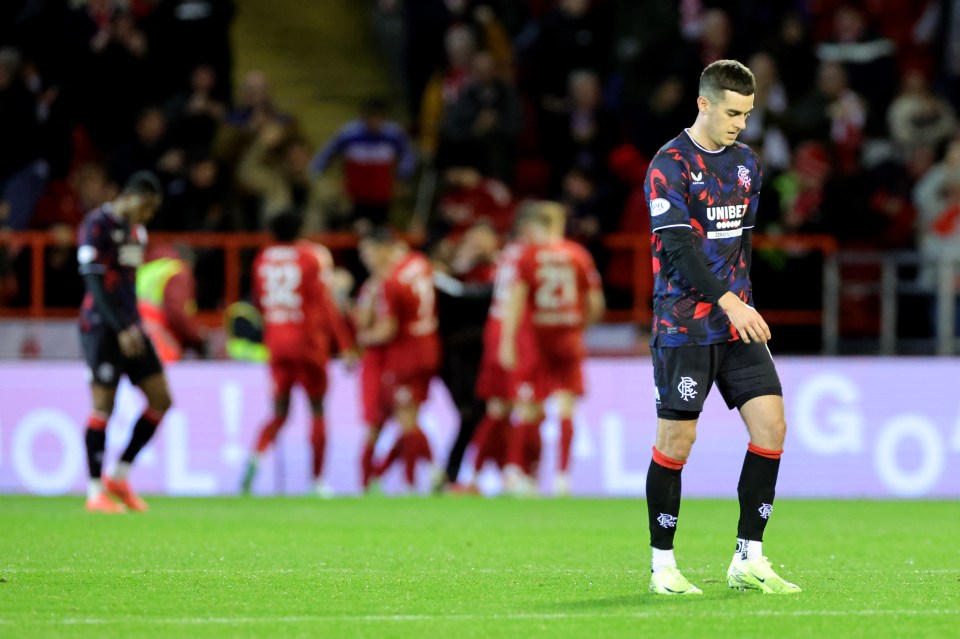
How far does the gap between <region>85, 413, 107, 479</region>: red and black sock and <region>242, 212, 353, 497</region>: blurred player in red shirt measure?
2806 millimetres

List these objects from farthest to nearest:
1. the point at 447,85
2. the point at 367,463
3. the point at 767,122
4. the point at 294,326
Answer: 1. the point at 447,85
2. the point at 767,122
3. the point at 367,463
4. the point at 294,326

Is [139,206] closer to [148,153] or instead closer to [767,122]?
[148,153]

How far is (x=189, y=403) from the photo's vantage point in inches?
629

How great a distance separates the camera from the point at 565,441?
1495cm

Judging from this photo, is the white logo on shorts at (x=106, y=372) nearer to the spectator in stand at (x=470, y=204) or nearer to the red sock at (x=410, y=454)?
the red sock at (x=410, y=454)

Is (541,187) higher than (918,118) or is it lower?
lower

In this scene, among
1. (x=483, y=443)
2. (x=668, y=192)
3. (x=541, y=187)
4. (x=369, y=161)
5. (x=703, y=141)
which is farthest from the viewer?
(x=541, y=187)

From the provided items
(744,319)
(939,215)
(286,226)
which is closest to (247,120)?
(286,226)

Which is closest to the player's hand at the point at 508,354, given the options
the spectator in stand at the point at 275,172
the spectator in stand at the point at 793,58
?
the spectator in stand at the point at 275,172

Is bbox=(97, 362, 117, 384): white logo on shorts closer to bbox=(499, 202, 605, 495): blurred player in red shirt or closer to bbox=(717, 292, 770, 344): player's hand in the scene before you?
bbox=(499, 202, 605, 495): blurred player in red shirt

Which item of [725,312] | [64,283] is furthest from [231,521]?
[64,283]

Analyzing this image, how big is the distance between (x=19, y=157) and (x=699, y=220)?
1269 centimetres

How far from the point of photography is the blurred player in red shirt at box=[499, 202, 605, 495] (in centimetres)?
Answer: 1485

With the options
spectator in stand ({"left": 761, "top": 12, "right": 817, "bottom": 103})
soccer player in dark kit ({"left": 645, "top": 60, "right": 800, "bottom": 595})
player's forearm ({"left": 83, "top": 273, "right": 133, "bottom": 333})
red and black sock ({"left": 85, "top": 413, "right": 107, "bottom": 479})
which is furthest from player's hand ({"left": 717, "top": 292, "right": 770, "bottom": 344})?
spectator in stand ({"left": 761, "top": 12, "right": 817, "bottom": 103})
